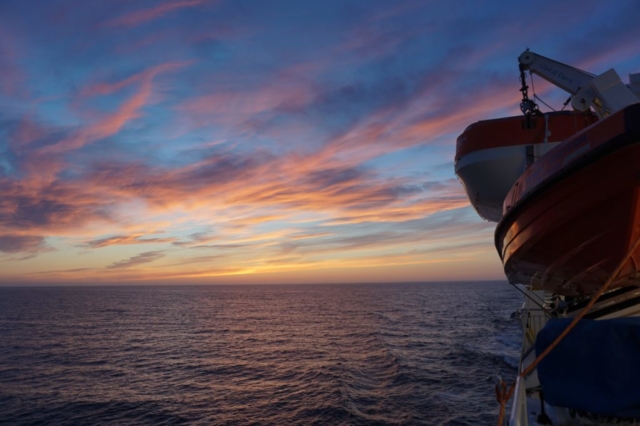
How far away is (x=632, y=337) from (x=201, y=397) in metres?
26.7

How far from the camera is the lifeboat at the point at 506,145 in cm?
1412

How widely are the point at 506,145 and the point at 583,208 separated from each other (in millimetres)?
Result: 7208

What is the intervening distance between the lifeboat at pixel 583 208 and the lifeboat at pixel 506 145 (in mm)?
4351

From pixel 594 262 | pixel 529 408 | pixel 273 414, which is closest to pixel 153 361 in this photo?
pixel 273 414

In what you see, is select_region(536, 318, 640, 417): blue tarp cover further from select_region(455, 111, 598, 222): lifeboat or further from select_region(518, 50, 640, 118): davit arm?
select_region(455, 111, 598, 222): lifeboat

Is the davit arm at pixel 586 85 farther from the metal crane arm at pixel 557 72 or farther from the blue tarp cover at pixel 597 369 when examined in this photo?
the blue tarp cover at pixel 597 369

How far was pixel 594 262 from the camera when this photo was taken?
8.91m

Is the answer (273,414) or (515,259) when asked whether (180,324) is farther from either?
(515,259)

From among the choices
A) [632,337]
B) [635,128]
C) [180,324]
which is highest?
[635,128]

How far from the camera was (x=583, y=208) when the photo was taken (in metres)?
7.85

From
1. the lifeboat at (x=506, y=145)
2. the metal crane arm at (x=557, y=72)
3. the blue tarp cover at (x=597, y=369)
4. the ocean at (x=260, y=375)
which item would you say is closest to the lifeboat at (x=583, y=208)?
the blue tarp cover at (x=597, y=369)

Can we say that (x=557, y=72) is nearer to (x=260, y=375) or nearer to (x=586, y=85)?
(x=586, y=85)

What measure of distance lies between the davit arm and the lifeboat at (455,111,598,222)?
4.23 ft

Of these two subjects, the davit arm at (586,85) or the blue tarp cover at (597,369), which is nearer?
the blue tarp cover at (597,369)
